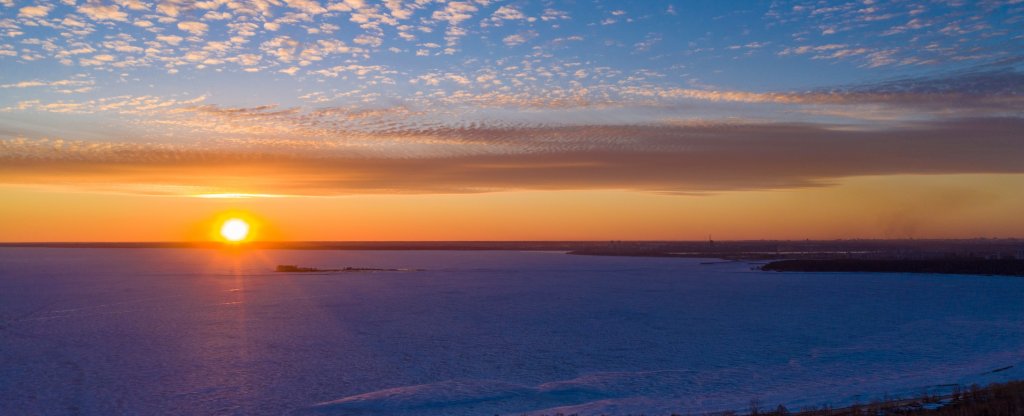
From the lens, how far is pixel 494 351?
22.8 meters

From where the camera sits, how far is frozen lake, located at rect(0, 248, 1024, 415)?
54.4 feet

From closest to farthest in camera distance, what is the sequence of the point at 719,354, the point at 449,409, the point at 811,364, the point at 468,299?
the point at 449,409 → the point at 811,364 → the point at 719,354 → the point at 468,299

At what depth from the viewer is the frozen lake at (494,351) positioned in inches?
653

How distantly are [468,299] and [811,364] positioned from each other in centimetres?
2284

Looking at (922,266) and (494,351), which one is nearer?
(494,351)

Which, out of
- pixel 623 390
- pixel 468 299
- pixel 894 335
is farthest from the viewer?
pixel 468 299

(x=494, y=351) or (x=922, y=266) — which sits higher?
(x=494, y=351)

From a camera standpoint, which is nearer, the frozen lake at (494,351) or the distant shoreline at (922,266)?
the frozen lake at (494,351)

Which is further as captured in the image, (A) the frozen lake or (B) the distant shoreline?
(B) the distant shoreline

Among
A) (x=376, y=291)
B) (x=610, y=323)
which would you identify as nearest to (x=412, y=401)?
(x=610, y=323)

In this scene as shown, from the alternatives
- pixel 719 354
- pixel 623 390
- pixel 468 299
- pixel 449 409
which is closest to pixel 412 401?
pixel 449 409

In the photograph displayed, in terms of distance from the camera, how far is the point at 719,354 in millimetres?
21984

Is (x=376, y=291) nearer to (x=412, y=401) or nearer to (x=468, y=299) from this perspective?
(x=468, y=299)

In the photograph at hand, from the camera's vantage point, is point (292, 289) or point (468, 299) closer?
point (468, 299)
